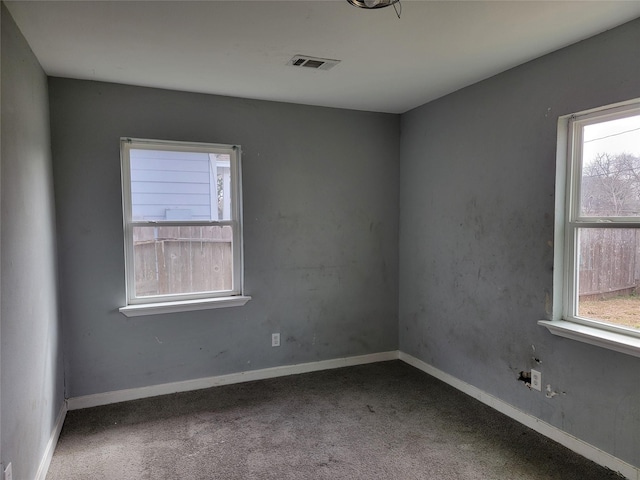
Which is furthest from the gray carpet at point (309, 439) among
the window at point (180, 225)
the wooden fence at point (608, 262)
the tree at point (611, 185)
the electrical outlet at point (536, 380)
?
the tree at point (611, 185)

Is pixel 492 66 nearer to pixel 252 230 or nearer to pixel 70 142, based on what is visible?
pixel 252 230

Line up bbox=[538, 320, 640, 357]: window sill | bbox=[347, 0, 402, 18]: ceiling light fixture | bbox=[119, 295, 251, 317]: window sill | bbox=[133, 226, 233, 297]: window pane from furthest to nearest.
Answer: bbox=[133, 226, 233, 297]: window pane
bbox=[119, 295, 251, 317]: window sill
bbox=[538, 320, 640, 357]: window sill
bbox=[347, 0, 402, 18]: ceiling light fixture

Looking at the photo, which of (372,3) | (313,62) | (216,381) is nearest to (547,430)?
(216,381)

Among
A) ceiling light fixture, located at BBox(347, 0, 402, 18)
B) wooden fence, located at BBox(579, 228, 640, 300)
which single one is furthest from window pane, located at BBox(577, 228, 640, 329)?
ceiling light fixture, located at BBox(347, 0, 402, 18)

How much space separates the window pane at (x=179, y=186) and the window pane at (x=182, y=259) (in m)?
0.12

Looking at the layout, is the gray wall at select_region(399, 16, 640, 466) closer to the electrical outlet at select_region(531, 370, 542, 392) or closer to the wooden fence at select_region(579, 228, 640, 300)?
the electrical outlet at select_region(531, 370, 542, 392)

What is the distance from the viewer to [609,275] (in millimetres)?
2266

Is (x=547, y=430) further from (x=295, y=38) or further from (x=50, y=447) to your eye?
(x=50, y=447)

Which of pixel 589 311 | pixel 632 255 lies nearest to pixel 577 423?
pixel 589 311

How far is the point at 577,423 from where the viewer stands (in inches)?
92.6

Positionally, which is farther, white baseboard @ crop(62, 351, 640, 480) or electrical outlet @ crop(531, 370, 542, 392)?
electrical outlet @ crop(531, 370, 542, 392)

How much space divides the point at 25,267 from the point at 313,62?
1.96 metres

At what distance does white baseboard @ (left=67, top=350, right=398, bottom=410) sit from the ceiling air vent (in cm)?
243

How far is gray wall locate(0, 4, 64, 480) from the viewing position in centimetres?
175
